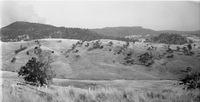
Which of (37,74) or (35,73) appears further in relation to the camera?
(35,73)

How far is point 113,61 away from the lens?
2904 inches

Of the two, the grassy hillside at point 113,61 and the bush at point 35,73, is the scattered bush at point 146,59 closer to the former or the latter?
the grassy hillside at point 113,61

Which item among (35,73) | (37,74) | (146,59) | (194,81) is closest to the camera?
(194,81)

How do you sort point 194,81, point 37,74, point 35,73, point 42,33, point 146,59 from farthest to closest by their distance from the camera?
point 42,33 < point 146,59 < point 35,73 < point 37,74 < point 194,81

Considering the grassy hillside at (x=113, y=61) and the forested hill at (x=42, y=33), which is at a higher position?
the forested hill at (x=42, y=33)

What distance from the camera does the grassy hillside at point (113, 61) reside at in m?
65.1

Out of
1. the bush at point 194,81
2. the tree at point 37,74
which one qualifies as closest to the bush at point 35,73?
the tree at point 37,74

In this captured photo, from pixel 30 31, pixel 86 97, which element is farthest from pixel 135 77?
pixel 30 31

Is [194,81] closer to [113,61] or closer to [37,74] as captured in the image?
[37,74]

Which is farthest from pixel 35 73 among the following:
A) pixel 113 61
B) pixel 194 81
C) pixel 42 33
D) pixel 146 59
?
pixel 42 33

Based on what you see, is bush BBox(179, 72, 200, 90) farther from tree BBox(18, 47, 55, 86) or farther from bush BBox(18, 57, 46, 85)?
bush BBox(18, 57, 46, 85)

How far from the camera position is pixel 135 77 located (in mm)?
61625

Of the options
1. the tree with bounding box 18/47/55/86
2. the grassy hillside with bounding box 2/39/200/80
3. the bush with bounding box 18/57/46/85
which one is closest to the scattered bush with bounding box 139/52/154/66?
the grassy hillside with bounding box 2/39/200/80

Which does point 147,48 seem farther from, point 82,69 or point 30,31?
point 30,31
